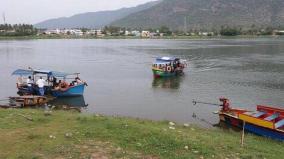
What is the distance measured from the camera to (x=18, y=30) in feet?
643

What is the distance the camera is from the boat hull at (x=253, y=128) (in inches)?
Answer: 864

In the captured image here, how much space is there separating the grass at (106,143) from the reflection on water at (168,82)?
96.0ft

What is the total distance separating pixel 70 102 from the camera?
36188mm

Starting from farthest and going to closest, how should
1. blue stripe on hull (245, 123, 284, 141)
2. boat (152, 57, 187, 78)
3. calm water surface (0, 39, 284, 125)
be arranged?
boat (152, 57, 187, 78)
calm water surface (0, 39, 284, 125)
blue stripe on hull (245, 123, 284, 141)

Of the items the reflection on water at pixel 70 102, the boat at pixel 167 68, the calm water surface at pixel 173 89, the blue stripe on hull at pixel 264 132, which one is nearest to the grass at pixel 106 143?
the blue stripe on hull at pixel 264 132

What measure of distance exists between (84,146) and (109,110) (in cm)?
1730

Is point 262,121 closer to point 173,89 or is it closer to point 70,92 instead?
point 70,92

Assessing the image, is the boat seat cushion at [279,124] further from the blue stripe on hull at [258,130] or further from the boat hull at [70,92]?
the boat hull at [70,92]

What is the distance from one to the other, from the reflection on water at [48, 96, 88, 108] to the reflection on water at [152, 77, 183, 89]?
39.8ft

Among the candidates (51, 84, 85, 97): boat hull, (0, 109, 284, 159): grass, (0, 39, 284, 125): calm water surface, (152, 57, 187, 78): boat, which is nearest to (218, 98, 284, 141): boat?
(0, 39, 284, 125): calm water surface

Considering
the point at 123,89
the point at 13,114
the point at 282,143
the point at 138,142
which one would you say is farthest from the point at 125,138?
the point at 123,89

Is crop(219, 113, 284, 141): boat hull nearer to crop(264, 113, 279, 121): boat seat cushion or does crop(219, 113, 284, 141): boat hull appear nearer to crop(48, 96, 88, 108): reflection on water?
crop(264, 113, 279, 121): boat seat cushion

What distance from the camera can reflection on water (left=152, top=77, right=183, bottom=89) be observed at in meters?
47.1

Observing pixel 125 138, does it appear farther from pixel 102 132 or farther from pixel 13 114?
pixel 13 114
